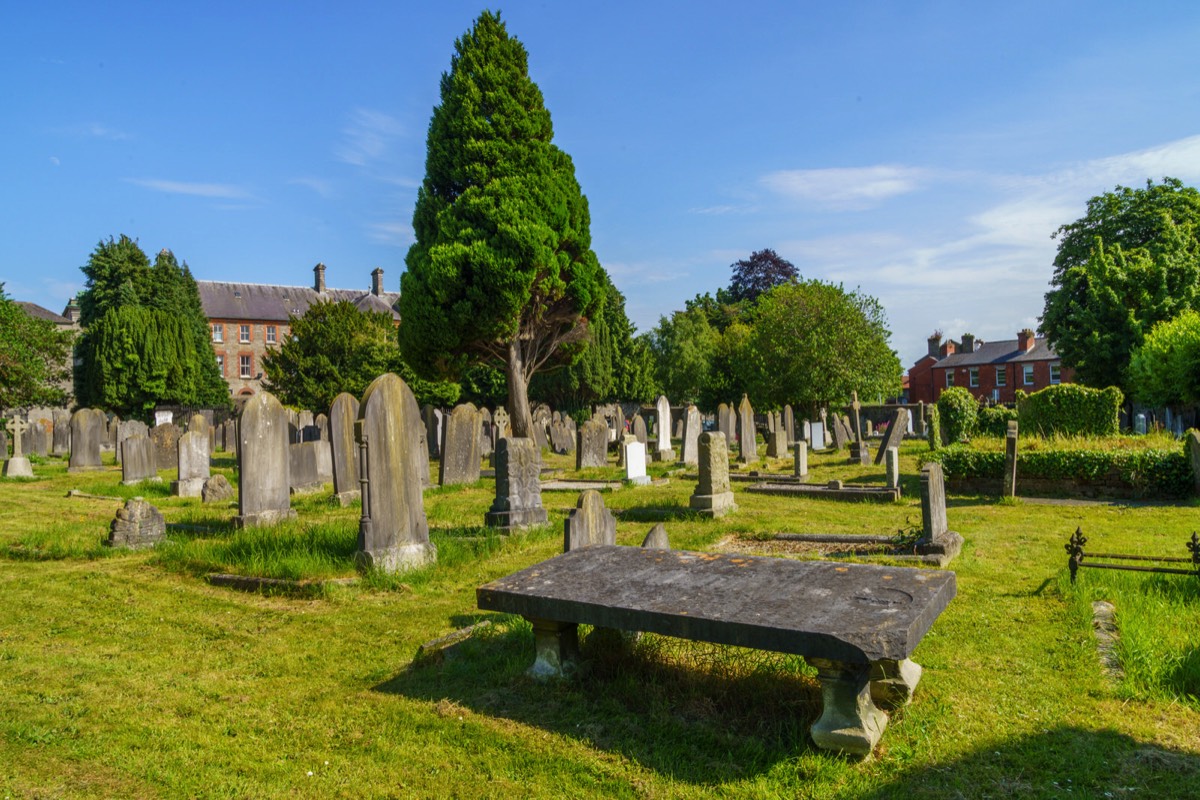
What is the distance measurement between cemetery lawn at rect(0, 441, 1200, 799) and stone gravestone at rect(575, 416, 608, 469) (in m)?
12.8

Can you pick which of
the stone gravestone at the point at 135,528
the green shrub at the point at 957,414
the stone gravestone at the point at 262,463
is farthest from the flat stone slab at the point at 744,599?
the green shrub at the point at 957,414

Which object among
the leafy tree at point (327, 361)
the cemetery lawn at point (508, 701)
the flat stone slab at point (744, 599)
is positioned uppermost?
the leafy tree at point (327, 361)

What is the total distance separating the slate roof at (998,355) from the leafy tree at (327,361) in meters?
39.9

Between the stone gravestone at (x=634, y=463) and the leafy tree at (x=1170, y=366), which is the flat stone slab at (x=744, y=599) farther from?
the leafy tree at (x=1170, y=366)

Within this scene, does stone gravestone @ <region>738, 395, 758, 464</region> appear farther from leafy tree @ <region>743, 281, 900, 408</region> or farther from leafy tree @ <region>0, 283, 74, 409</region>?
leafy tree @ <region>0, 283, 74, 409</region>

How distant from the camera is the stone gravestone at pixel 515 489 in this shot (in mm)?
11125

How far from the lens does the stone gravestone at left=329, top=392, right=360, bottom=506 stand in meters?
13.7

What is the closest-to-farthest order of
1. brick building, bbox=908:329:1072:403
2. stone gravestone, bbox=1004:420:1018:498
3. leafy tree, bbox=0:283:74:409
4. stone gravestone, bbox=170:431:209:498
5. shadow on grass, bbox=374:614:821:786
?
1. shadow on grass, bbox=374:614:821:786
2. stone gravestone, bbox=1004:420:1018:498
3. stone gravestone, bbox=170:431:209:498
4. leafy tree, bbox=0:283:74:409
5. brick building, bbox=908:329:1072:403

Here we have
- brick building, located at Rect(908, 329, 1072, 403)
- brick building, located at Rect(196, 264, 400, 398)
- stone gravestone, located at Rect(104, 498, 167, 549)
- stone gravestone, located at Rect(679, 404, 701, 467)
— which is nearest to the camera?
stone gravestone, located at Rect(104, 498, 167, 549)

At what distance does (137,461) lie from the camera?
18844 millimetres

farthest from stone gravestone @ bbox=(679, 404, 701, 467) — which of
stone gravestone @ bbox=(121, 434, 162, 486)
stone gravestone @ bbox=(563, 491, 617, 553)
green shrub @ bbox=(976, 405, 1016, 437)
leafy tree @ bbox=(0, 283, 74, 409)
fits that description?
leafy tree @ bbox=(0, 283, 74, 409)

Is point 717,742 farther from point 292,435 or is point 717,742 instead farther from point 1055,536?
point 292,435

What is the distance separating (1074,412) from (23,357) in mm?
40075

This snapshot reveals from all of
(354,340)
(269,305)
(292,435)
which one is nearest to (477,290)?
(292,435)
